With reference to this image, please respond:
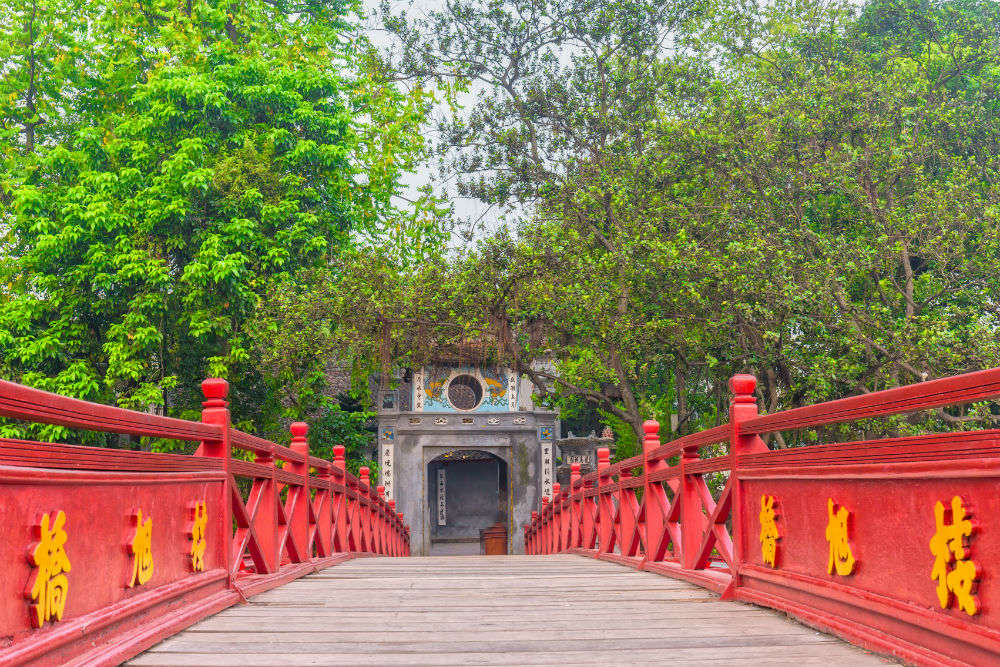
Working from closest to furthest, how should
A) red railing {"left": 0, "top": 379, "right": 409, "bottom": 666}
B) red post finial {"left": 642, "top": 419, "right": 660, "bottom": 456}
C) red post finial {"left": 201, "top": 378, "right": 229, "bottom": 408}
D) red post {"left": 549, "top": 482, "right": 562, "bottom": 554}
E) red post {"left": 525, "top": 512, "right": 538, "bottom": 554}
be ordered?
red railing {"left": 0, "top": 379, "right": 409, "bottom": 666} → red post finial {"left": 201, "top": 378, "right": 229, "bottom": 408} → red post finial {"left": 642, "top": 419, "right": 660, "bottom": 456} → red post {"left": 549, "top": 482, "right": 562, "bottom": 554} → red post {"left": 525, "top": 512, "right": 538, "bottom": 554}

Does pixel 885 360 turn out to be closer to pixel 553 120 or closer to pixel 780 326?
pixel 780 326

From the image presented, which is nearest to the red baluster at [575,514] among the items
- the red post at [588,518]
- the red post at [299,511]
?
the red post at [588,518]

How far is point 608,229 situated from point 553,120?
74.9 inches

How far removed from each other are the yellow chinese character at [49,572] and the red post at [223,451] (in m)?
1.54

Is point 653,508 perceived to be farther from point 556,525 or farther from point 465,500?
point 465,500

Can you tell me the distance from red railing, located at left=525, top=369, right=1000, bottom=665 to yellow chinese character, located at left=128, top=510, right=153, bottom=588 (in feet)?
7.53

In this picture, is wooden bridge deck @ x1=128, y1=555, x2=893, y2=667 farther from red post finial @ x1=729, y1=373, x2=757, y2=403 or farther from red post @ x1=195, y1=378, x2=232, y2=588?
red post finial @ x1=729, y1=373, x2=757, y2=403

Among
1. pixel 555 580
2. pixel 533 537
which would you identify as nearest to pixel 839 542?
pixel 555 580

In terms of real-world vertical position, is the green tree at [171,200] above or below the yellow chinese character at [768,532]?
above

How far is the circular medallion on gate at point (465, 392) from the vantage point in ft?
52.6

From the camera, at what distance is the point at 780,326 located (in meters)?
9.98

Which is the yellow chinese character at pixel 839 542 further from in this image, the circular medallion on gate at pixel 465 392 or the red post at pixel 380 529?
the circular medallion on gate at pixel 465 392

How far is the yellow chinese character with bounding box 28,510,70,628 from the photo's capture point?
2303 mm

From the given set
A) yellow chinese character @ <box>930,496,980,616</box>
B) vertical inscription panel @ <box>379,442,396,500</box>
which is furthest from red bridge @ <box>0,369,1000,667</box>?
vertical inscription panel @ <box>379,442,396,500</box>
